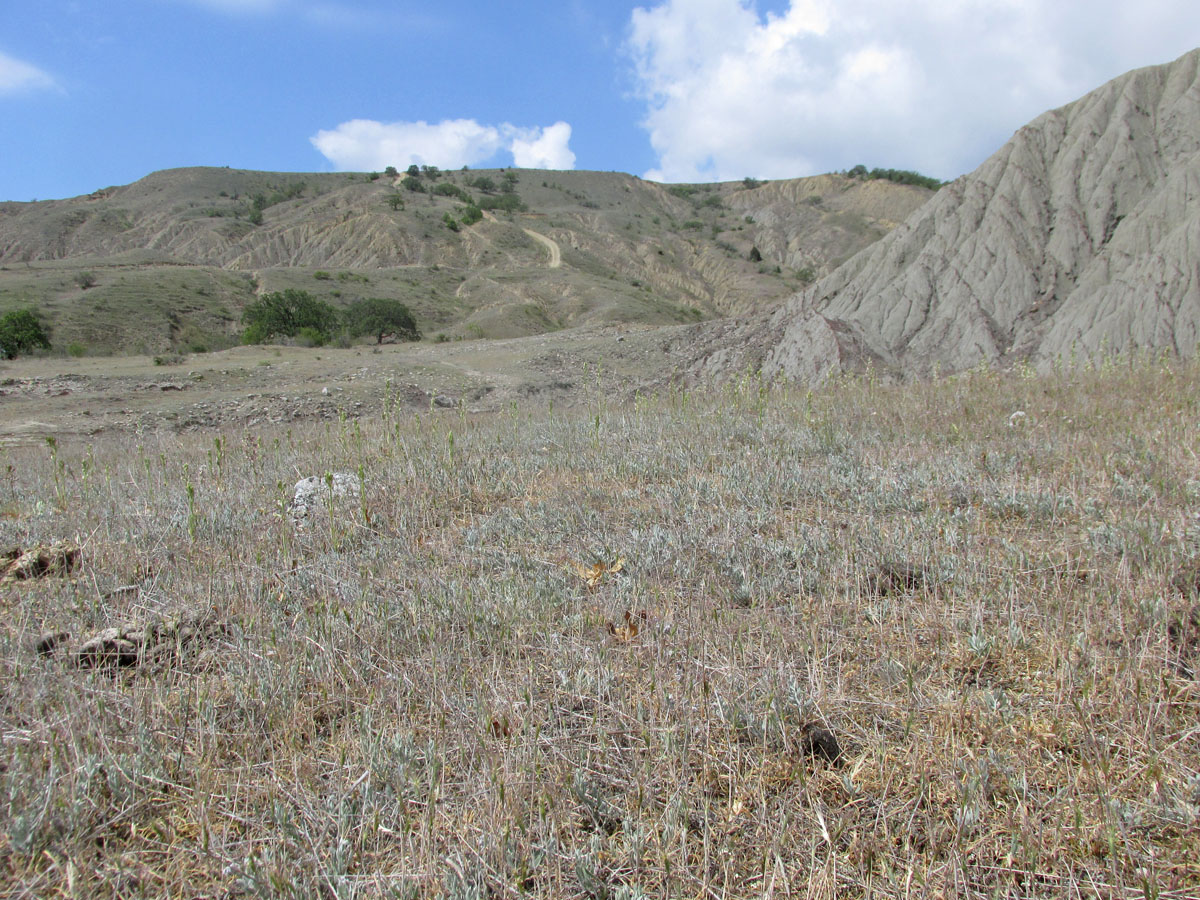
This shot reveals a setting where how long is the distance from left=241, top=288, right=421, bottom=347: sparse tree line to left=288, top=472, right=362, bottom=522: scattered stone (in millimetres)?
22762

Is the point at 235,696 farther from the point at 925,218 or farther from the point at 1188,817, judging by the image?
the point at 925,218

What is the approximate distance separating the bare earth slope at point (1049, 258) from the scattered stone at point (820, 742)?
1068cm

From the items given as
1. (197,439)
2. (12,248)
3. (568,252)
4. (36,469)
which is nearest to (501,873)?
(36,469)

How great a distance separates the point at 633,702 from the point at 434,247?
196ft

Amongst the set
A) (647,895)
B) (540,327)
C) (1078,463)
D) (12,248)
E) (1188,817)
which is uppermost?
(12,248)

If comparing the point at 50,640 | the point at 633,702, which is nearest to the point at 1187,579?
the point at 633,702

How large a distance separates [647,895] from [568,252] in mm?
58493

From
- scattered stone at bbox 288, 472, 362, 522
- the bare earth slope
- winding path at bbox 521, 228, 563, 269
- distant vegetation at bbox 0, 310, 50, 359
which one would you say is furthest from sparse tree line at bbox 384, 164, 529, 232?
scattered stone at bbox 288, 472, 362, 522

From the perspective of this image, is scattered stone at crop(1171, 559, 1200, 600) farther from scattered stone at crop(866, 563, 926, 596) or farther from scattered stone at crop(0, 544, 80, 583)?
scattered stone at crop(0, 544, 80, 583)

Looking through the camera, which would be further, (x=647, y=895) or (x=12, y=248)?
(x=12, y=248)

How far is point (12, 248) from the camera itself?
58.8 meters

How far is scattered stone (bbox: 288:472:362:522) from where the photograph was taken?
13.8ft

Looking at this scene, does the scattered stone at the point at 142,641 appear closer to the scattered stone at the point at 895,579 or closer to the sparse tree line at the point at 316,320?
the scattered stone at the point at 895,579

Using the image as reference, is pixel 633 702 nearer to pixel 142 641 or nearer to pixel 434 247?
pixel 142 641
